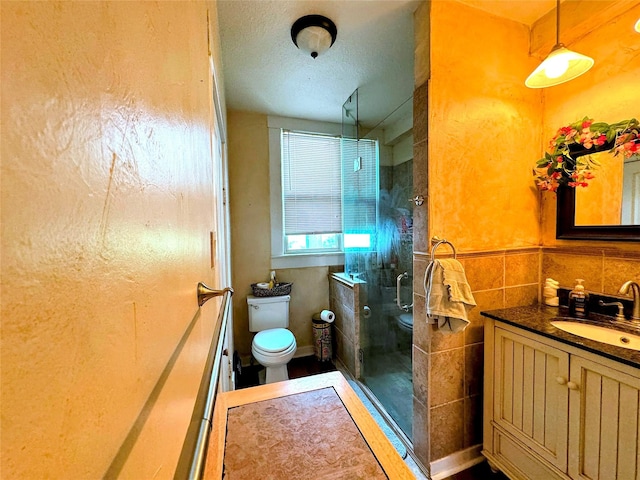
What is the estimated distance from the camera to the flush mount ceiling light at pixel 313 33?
58.1 inches

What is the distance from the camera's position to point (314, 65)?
189 cm

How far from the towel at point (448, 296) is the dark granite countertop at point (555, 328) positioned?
243 mm

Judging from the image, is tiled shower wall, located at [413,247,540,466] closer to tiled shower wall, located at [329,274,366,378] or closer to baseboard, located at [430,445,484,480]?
baseboard, located at [430,445,484,480]

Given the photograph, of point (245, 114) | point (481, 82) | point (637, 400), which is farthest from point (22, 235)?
point (245, 114)

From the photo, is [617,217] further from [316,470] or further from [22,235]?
[22,235]

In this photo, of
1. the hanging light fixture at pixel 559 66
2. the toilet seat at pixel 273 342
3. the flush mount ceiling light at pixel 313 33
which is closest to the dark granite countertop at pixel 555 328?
the hanging light fixture at pixel 559 66

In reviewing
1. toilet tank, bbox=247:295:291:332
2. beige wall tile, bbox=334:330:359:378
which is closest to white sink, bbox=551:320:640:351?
beige wall tile, bbox=334:330:359:378

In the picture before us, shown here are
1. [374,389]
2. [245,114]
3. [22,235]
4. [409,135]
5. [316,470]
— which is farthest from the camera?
[245,114]

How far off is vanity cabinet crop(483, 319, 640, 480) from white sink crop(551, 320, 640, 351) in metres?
0.24

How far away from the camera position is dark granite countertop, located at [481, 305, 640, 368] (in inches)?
37.4

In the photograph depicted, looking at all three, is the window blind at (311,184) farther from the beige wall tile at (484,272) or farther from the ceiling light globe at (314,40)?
the beige wall tile at (484,272)

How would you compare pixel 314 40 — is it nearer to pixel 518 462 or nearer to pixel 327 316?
pixel 327 316

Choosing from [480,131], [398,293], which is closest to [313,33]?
[480,131]

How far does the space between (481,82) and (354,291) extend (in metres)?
1.70
